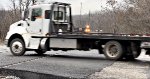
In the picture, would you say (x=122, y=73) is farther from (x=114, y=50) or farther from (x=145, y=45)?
(x=114, y=50)

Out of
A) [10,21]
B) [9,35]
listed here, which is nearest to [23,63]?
[9,35]

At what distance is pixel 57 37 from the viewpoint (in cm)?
1823

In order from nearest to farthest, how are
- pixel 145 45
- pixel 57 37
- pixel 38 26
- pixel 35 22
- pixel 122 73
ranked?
1. pixel 122 73
2. pixel 145 45
3. pixel 57 37
4. pixel 38 26
5. pixel 35 22

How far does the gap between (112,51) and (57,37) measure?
2958 millimetres

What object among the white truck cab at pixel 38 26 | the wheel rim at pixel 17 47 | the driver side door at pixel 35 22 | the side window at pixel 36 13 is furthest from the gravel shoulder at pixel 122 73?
the wheel rim at pixel 17 47

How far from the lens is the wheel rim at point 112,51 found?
16450mm

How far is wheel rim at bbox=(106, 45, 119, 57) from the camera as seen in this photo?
1645 cm

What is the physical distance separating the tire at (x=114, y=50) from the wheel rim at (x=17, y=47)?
4.75 metres

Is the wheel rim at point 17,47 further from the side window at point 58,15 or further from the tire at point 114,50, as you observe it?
the tire at point 114,50

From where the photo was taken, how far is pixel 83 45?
58.9 ft

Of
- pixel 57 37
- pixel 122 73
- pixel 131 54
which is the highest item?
pixel 57 37

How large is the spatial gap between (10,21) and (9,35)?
1964 cm

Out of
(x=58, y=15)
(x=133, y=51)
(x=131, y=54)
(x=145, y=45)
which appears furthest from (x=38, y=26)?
(x=145, y=45)

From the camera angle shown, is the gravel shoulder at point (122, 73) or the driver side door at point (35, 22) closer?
the gravel shoulder at point (122, 73)
